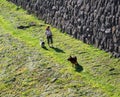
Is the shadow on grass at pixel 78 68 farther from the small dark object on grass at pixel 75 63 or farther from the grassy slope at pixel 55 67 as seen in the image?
the grassy slope at pixel 55 67

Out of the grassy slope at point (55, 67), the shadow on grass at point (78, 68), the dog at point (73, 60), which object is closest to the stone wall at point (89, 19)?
the grassy slope at point (55, 67)

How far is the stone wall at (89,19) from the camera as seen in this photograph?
27.4m

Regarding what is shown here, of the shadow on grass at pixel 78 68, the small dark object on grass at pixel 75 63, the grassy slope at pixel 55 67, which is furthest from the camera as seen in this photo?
the small dark object on grass at pixel 75 63

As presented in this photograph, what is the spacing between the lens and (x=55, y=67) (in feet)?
86.7

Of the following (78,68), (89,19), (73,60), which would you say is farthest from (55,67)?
(89,19)

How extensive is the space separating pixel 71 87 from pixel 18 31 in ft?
46.6

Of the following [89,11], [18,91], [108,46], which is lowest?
[18,91]

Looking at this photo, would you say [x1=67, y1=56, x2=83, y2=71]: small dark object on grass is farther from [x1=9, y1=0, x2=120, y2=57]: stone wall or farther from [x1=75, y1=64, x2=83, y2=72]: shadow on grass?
[x1=9, y1=0, x2=120, y2=57]: stone wall

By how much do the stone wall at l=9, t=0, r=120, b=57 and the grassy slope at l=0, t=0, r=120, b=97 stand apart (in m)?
0.72

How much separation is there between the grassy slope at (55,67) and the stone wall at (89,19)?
72cm

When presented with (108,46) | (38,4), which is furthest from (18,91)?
(38,4)

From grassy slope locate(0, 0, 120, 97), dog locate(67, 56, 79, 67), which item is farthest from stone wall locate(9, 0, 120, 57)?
dog locate(67, 56, 79, 67)

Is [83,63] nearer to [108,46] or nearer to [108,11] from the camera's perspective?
[108,46]

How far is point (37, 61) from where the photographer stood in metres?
27.8
